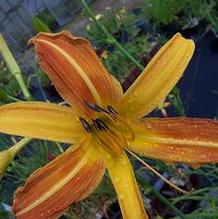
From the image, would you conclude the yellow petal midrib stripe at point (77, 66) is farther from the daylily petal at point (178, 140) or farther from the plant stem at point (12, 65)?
the plant stem at point (12, 65)

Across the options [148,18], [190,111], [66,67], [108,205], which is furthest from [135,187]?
[148,18]

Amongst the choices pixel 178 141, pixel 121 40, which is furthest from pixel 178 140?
pixel 121 40

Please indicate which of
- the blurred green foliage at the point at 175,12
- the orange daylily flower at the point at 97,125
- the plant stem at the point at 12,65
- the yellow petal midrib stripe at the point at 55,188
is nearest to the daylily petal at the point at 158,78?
the orange daylily flower at the point at 97,125

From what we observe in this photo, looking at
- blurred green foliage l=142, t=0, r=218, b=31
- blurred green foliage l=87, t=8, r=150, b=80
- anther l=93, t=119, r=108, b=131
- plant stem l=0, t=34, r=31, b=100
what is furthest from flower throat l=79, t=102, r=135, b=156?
blurred green foliage l=142, t=0, r=218, b=31

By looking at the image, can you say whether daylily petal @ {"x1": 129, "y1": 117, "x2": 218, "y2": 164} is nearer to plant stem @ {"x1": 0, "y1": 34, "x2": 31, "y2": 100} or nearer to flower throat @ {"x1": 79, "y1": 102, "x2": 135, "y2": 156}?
flower throat @ {"x1": 79, "y1": 102, "x2": 135, "y2": 156}

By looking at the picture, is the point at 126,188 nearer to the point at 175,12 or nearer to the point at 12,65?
the point at 12,65

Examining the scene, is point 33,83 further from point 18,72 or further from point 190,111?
point 18,72
